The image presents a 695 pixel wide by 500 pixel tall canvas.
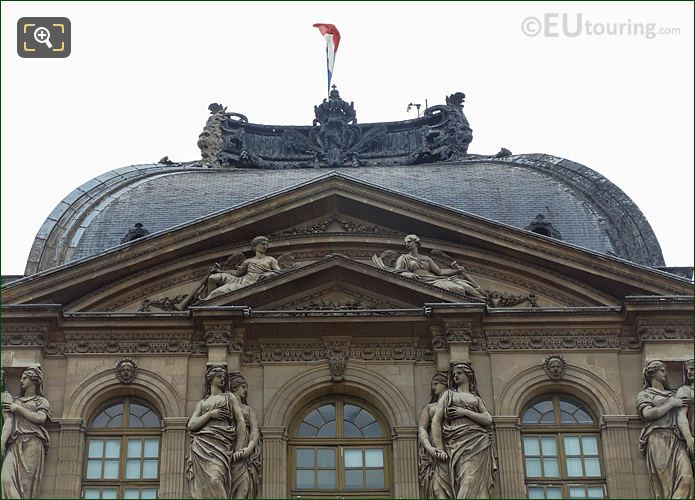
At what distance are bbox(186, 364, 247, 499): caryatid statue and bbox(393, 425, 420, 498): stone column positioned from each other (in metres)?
2.69

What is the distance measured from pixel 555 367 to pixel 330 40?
1716 centimetres

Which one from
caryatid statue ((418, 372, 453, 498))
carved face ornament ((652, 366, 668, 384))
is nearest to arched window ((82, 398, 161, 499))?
caryatid statue ((418, 372, 453, 498))

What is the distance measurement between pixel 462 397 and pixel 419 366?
1.37 meters

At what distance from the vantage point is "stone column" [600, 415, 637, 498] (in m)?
29.2

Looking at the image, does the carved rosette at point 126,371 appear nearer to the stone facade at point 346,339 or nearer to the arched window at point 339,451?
the stone facade at point 346,339

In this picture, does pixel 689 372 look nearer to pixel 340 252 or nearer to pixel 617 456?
pixel 617 456

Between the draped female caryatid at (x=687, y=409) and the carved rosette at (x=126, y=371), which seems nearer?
the draped female caryatid at (x=687, y=409)

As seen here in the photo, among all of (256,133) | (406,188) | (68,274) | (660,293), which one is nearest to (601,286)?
(660,293)

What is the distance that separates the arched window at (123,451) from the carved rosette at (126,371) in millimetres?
427

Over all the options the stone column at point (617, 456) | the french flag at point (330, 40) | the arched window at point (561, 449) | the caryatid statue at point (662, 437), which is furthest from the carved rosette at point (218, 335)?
the french flag at point (330, 40)

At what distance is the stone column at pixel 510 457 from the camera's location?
95.5 ft

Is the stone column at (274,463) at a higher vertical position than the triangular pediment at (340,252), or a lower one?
lower

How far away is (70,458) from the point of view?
29562 mm

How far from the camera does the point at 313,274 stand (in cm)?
3150
